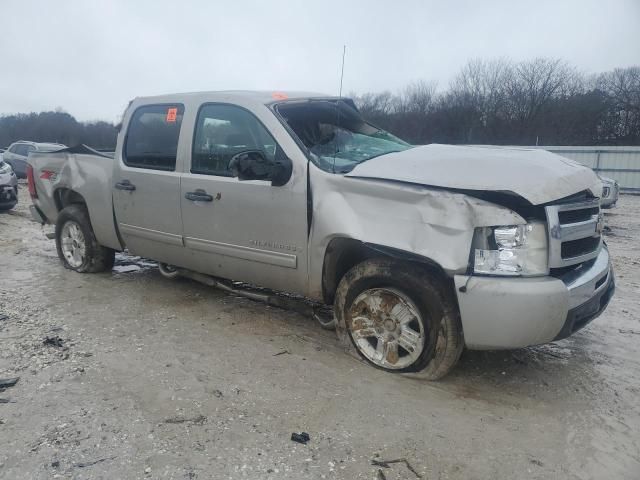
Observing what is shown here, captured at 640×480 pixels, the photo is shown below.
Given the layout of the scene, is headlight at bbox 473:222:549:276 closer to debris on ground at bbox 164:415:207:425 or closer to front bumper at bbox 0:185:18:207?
debris on ground at bbox 164:415:207:425

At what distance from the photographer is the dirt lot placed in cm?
248

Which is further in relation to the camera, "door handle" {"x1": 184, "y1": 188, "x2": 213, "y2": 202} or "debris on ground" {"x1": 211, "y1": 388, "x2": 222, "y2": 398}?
"door handle" {"x1": 184, "y1": 188, "x2": 213, "y2": 202}

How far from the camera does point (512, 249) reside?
2.88m

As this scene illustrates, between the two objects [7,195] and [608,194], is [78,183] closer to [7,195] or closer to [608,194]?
[7,195]

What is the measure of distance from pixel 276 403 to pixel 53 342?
6.38ft

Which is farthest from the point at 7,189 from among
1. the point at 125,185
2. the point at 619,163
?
the point at 619,163

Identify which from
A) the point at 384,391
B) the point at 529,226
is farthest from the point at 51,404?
the point at 529,226

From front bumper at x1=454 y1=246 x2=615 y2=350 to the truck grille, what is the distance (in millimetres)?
140

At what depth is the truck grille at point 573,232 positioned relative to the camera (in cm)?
291

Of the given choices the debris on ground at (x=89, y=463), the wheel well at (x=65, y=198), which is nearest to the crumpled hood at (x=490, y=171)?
the debris on ground at (x=89, y=463)

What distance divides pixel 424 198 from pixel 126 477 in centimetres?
213

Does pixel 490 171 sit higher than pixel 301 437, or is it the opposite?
pixel 490 171

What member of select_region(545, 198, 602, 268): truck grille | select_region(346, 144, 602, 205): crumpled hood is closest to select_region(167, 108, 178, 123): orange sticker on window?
select_region(346, 144, 602, 205): crumpled hood

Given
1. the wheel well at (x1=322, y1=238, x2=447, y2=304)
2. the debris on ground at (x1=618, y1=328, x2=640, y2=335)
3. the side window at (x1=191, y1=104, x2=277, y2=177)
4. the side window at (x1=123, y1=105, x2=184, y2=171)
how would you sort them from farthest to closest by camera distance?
1. the side window at (x1=123, y1=105, x2=184, y2=171)
2. the debris on ground at (x1=618, y1=328, x2=640, y2=335)
3. the side window at (x1=191, y1=104, x2=277, y2=177)
4. the wheel well at (x1=322, y1=238, x2=447, y2=304)
